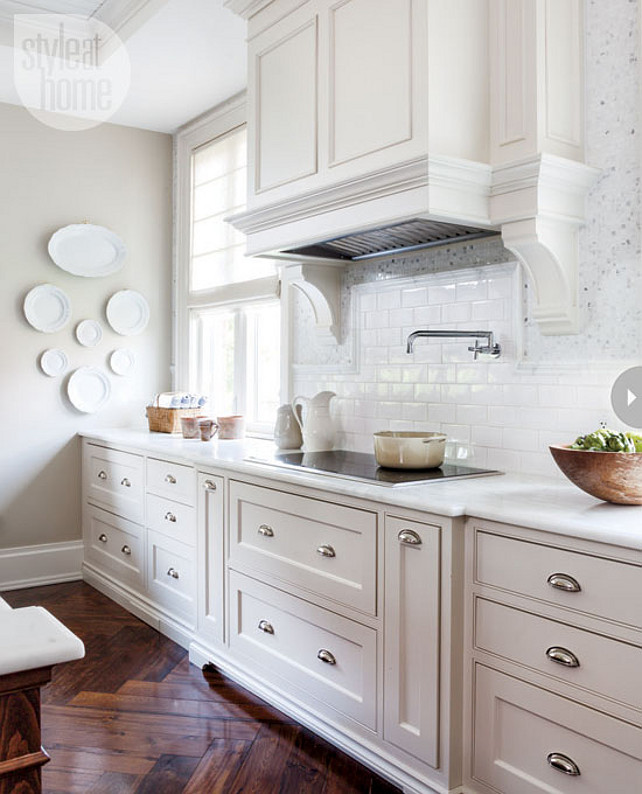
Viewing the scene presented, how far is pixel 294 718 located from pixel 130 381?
262cm

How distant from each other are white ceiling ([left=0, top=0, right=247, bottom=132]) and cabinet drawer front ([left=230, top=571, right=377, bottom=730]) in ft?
7.78

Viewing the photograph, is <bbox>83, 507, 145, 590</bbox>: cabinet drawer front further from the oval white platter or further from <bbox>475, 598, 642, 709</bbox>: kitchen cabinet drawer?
<bbox>475, 598, 642, 709</bbox>: kitchen cabinet drawer

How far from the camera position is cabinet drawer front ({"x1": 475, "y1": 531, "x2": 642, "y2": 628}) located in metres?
1.57

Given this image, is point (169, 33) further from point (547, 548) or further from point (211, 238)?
point (547, 548)

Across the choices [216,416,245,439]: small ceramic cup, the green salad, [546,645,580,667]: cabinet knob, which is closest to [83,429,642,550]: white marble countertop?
the green salad

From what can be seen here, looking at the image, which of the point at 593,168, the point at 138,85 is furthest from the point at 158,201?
the point at 593,168

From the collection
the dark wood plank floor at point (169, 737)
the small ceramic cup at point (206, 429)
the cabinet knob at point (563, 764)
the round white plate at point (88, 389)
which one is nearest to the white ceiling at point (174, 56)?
the round white plate at point (88, 389)

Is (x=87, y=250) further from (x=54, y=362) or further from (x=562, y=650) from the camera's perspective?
(x=562, y=650)

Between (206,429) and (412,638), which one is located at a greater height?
(206,429)

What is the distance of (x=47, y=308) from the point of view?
425 centimetres

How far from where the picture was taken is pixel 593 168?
223cm

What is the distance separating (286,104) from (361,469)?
1386 mm

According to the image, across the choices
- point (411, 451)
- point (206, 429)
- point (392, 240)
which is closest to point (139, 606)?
point (206, 429)

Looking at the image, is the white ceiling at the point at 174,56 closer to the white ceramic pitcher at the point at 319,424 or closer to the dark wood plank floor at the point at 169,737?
the white ceramic pitcher at the point at 319,424
